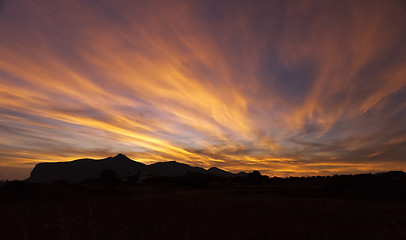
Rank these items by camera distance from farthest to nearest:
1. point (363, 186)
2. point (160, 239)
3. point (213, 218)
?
point (363, 186) → point (213, 218) → point (160, 239)

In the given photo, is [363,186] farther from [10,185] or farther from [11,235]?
[10,185]

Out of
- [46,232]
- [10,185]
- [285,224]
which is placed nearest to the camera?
[46,232]

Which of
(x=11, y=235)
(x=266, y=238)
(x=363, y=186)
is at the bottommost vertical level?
(x=11, y=235)

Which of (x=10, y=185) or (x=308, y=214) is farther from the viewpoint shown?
(x=10, y=185)

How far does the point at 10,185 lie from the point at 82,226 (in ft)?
59.3

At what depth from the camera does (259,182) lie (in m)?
64.6

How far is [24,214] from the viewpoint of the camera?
491 inches

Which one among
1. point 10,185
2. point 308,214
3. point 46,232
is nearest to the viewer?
point 46,232

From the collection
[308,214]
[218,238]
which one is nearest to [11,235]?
[218,238]

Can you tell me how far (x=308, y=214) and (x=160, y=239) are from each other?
34.0ft

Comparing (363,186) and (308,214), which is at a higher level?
(363,186)

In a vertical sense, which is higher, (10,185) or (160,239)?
(10,185)

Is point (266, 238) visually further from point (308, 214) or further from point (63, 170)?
point (63, 170)

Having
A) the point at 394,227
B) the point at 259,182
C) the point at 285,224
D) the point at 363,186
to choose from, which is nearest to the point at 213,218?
the point at 285,224
